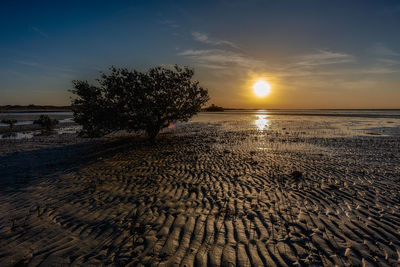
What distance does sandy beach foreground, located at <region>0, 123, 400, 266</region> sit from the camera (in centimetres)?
425

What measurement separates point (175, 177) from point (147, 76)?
12032 millimetres

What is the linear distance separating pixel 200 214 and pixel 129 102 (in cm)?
→ 1453

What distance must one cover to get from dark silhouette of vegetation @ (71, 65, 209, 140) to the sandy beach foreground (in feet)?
21.4

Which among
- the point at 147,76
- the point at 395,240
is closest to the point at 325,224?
the point at 395,240

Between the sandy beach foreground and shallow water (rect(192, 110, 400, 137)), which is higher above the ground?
shallow water (rect(192, 110, 400, 137))

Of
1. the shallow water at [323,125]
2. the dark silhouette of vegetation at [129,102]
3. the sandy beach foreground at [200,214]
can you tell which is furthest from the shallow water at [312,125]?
the sandy beach foreground at [200,214]

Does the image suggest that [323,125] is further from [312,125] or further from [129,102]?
[129,102]

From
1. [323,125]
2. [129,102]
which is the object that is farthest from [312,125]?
[129,102]

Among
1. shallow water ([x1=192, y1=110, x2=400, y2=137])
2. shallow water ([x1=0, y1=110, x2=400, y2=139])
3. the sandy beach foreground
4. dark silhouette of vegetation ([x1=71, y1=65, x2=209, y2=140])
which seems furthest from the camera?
shallow water ([x1=192, y1=110, x2=400, y2=137])

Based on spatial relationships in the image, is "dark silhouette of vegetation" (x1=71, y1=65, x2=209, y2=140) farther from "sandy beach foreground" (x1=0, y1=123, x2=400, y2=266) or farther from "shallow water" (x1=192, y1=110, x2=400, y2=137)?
"shallow water" (x1=192, y1=110, x2=400, y2=137)

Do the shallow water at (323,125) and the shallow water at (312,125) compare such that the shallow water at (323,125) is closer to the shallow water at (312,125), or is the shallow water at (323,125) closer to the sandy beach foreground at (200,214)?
the shallow water at (312,125)

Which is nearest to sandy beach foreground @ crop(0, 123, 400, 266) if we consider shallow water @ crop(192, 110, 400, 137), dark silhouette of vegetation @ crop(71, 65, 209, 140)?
dark silhouette of vegetation @ crop(71, 65, 209, 140)

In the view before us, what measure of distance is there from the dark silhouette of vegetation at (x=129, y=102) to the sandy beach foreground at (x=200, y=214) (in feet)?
21.4

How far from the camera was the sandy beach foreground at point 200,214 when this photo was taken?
167 inches
